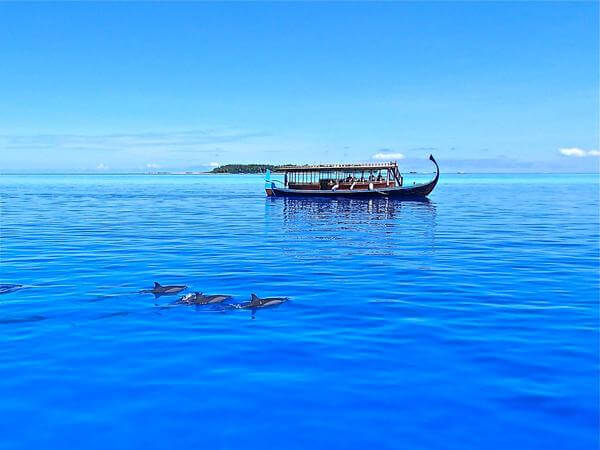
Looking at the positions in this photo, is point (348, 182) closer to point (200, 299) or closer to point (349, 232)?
point (349, 232)

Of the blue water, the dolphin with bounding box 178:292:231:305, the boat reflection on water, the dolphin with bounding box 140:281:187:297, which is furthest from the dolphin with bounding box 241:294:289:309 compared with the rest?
the boat reflection on water

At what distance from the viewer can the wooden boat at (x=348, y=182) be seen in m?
65.3

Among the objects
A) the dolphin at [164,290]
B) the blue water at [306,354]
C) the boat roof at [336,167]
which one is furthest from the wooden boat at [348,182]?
the dolphin at [164,290]

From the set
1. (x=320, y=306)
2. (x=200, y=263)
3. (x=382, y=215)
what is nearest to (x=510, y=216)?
(x=382, y=215)

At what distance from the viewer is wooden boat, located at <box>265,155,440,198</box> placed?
65312 mm

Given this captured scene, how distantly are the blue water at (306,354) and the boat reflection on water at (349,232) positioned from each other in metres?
2.02

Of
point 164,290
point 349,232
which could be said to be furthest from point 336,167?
point 164,290

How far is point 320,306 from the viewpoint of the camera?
14.1 meters

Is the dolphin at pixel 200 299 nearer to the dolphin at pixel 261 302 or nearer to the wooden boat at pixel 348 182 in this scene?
the dolphin at pixel 261 302

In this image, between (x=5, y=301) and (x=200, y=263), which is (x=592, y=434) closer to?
(x=5, y=301)

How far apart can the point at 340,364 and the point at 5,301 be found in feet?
33.4

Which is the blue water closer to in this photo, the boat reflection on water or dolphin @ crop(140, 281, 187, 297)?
dolphin @ crop(140, 281, 187, 297)

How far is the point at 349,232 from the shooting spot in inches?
1266

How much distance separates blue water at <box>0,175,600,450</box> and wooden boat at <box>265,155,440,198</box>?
1701 inches
